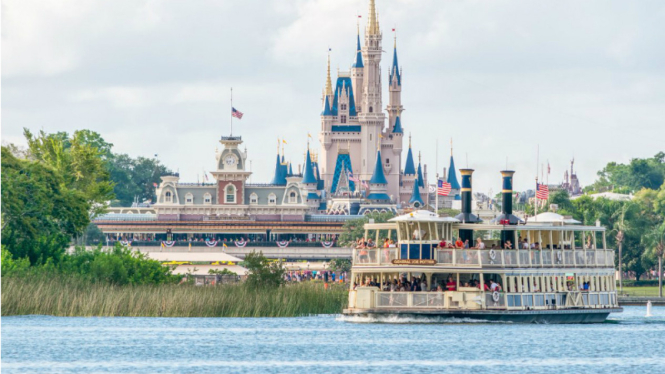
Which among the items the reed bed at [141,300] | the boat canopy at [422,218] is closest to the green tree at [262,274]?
the reed bed at [141,300]

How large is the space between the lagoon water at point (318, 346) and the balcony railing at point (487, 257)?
104 inches

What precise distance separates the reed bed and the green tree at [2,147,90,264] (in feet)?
18.3

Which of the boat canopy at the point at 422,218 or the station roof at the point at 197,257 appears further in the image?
the station roof at the point at 197,257

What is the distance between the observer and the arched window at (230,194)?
182m

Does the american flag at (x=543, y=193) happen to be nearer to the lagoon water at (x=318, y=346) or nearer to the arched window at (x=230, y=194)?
the lagoon water at (x=318, y=346)

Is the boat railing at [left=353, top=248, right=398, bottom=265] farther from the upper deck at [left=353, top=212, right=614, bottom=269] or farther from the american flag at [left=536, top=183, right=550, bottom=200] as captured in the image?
the american flag at [left=536, top=183, right=550, bottom=200]

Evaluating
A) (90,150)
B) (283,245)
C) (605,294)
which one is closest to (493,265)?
(605,294)

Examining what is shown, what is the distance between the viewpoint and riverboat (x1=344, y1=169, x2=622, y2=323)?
75750mm

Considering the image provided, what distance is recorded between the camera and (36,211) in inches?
3565

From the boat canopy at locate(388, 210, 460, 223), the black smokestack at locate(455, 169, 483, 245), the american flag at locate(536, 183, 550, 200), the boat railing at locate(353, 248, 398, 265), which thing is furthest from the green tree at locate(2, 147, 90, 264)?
the american flag at locate(536, 183, 550, 200)

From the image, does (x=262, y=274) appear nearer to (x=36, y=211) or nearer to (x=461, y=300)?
(x=36, y=211)

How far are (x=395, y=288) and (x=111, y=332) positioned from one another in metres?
12.4

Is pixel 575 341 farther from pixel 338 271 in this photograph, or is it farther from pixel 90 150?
pixel 338 271

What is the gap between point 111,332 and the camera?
74562 mm
